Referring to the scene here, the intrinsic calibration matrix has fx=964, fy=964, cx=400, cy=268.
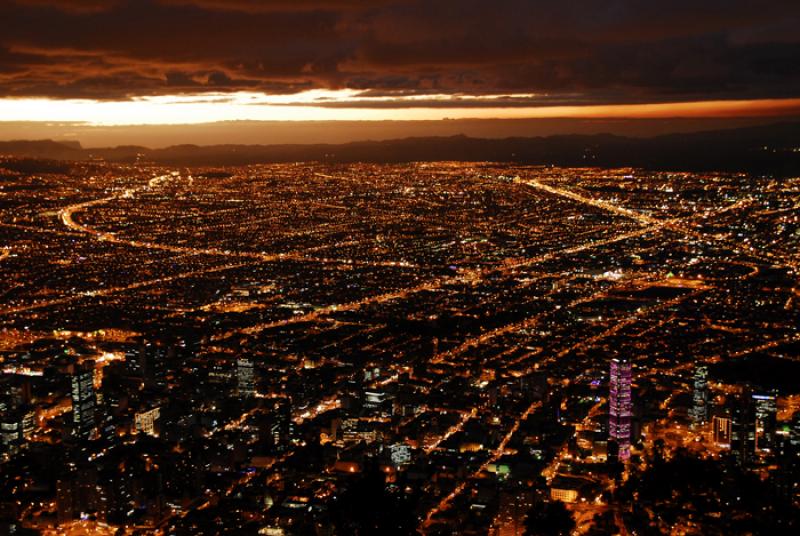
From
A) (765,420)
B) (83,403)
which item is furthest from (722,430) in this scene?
(83,403)

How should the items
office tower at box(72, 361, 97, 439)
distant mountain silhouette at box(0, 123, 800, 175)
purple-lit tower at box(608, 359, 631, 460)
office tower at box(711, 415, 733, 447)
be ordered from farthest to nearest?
distant mountain silhouette at box(0, 123, 800, 175)
office tower at box(72, 361, 97, 439)
purple-lit tower at box(608, 359, 631, 460)
office tower at box(711, 415, 733, 447)

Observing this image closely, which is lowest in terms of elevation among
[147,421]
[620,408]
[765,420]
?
[147,421]

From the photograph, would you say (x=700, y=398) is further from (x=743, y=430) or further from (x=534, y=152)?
(x=534, y=152)

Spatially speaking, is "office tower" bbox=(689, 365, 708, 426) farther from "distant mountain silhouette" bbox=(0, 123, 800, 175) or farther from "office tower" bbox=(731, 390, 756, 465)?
"distant mountain silhouette" bbox=(0, 123, 800, 175)

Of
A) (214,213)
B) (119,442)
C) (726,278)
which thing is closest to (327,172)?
(214,213)

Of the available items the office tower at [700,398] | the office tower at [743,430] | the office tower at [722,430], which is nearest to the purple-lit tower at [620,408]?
the office tower at [700,398]

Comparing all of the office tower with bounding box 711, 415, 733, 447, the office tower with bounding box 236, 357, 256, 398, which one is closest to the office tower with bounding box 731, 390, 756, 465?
the office tower with bounding box 711, 415, 733, 447
